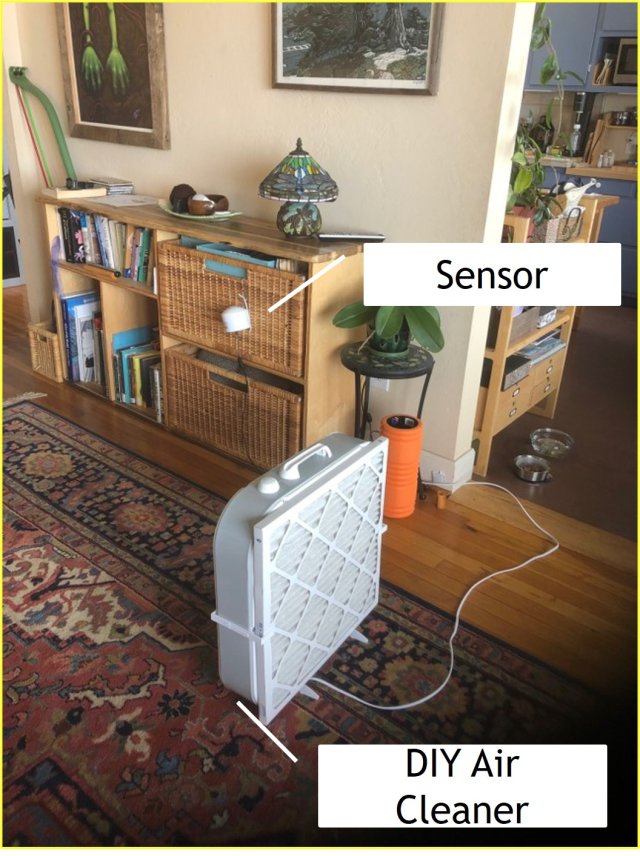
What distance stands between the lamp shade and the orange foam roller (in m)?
0.75

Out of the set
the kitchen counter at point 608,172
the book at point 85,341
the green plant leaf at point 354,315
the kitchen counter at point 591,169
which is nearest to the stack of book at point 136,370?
the book at point 85,341

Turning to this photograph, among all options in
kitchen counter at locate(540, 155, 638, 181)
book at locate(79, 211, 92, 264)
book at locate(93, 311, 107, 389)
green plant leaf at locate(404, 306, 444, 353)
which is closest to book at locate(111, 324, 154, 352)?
book at locate(93, 311, 107, 389)

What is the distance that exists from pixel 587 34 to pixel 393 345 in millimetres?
3922

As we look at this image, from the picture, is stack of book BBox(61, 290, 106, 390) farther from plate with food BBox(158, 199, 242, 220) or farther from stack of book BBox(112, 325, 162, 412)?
plate with food BBox(158, 199, 242, 220)

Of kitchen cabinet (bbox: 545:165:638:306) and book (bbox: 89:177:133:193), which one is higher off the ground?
book (bbox: 89:177:133:193)

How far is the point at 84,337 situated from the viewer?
316cm

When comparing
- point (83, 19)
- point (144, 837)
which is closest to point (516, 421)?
point (144, 837)

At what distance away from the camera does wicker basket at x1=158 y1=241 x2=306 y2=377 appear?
2209 mm

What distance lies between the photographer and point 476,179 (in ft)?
6.71

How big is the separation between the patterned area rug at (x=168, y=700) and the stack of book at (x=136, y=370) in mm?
827

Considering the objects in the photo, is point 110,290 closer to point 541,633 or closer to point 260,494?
point 260,494

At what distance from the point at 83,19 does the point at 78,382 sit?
5.07 feet

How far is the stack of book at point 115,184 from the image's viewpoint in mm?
3012

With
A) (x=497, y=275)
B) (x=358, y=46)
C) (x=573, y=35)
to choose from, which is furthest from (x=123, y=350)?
(x=573, y=35)
